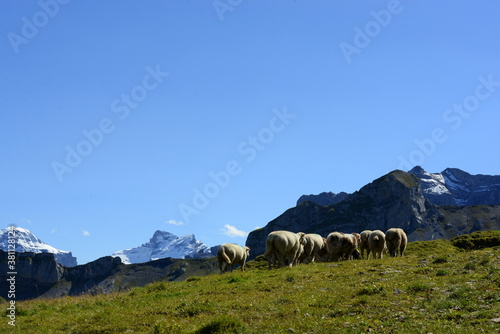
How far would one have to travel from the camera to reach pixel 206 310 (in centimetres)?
2031

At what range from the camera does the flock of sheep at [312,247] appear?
125 ft

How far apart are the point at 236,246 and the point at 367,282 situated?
19169 millimetres

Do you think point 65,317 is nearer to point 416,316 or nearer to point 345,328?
point 345,328

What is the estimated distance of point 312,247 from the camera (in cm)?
4400

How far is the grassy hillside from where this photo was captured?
16250mm

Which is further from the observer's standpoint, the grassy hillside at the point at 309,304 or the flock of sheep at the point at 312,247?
the flock of sheep at the point at 312,247

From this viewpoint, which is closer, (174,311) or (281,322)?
(281,322)

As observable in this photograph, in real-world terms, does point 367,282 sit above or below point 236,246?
below

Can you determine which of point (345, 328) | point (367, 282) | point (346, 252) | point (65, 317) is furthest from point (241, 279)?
Answer: point (346, 252)

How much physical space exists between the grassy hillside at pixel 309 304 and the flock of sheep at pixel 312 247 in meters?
8.19

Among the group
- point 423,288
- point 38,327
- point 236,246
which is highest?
point 236,246

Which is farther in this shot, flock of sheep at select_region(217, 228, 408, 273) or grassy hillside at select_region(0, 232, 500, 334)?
flock of sheep at select_region(217, 228, 408, 273)

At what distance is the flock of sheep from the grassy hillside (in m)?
8.19

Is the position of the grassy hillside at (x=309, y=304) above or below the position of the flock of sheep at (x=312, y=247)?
below
